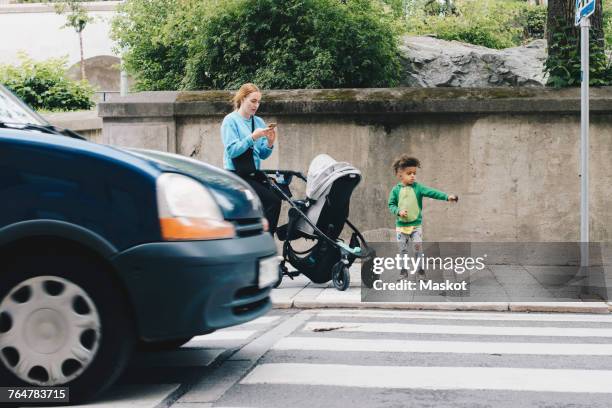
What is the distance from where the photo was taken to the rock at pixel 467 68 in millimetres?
14062

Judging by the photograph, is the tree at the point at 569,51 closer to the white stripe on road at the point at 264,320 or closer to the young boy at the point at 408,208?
the young boy at the point at 408,208

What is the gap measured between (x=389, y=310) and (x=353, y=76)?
17.4 ft

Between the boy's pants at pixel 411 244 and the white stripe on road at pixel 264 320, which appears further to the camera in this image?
the boy's pants at pixel 411 244

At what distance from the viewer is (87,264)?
4422mm

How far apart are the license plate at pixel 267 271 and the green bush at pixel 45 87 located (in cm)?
1184

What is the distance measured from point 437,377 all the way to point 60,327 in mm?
2035

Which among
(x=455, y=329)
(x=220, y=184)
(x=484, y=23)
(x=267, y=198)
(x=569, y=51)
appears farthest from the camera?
(x=484, y=23)

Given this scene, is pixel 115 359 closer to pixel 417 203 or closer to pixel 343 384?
pixel 343 384

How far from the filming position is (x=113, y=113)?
1180 centimetres

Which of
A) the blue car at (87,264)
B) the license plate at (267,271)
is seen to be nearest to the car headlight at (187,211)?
the blue car at (87,264)

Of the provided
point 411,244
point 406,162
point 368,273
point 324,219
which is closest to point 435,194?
point 406,162

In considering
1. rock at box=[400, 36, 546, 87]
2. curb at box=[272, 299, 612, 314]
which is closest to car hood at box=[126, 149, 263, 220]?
curb at box=[272, 299, 612, 314]

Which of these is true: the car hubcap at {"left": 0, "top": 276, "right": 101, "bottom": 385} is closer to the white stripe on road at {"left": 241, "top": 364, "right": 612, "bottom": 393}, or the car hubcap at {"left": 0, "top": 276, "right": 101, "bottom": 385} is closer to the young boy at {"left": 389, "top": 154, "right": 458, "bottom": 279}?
the white stripe on road at {"left": 241, "top": 364, "right": 612, "bottom": 393}

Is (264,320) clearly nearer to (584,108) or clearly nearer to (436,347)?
(436,347)
